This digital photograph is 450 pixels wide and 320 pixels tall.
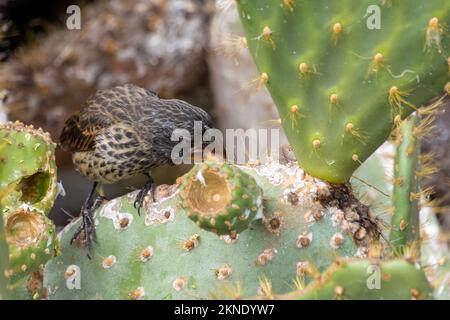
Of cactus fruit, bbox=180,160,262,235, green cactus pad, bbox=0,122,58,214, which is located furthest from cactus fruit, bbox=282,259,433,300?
green cactus pad, bbox=0,122,58,214

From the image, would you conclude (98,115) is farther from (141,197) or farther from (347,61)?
(347,61)

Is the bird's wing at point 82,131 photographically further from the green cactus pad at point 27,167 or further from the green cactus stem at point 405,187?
the green cactus stem at point 405,187

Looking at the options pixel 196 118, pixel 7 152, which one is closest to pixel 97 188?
pixel 196 118

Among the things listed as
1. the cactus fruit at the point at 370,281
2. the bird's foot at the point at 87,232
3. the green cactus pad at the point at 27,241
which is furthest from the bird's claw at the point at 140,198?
the cactus fruit at the point at 370,281

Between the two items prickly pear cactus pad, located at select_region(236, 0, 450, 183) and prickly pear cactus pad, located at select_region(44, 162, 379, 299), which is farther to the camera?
prickly pear cactus pad, located at select_region(44, 162, 379, 299)

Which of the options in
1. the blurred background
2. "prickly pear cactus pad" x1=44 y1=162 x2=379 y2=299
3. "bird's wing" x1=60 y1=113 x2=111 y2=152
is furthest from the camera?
the blurred background

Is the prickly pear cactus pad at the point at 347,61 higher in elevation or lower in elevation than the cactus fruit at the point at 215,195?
higher

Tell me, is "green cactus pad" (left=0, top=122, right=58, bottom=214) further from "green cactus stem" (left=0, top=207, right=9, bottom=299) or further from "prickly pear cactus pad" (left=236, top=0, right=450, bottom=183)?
"prickly pear cactus pad" (left=236, top=0, right=450, bottom=183)
